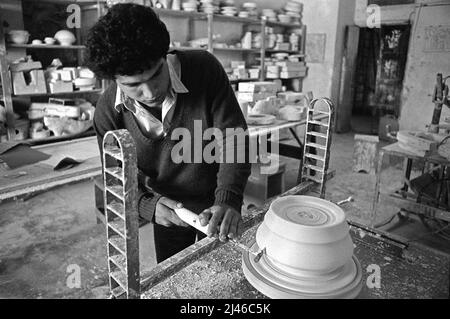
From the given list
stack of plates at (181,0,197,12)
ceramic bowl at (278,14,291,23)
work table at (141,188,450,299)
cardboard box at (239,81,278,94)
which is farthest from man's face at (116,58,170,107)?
ceramic bowl at (278,14,291,23)

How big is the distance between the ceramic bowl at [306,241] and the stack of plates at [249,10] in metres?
5.94

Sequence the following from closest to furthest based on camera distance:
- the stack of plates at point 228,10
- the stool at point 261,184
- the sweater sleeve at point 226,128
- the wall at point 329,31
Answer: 1. the sweater sleeve at point 226,128
2. the stool at point 261,184
3. the stack of plates at point 228,10
4. the wall at point 329,31

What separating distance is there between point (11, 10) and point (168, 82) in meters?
3.83

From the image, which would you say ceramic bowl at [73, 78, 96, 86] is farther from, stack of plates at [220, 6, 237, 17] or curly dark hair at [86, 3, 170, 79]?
curly dark hair at [86, 3, 170, 79]

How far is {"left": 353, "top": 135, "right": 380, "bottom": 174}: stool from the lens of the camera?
17.6ft

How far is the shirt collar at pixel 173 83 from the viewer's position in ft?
5.12

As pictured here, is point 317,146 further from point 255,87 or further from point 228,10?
point 228,10

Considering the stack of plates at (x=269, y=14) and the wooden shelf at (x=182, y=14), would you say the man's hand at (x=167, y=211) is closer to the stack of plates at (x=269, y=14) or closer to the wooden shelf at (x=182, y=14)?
the wooden shelf at (x=182, y=14)

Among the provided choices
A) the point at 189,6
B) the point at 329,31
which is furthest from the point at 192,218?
the point at 329,31

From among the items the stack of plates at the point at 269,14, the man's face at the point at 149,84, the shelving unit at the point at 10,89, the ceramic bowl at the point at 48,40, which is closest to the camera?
the man's face at the point at 149,84

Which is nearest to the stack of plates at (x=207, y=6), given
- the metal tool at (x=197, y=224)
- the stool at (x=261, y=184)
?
the stool at (x=261, y=184)

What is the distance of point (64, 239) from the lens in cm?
334

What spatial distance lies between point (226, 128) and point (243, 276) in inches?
27.3

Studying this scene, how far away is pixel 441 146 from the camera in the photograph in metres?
3.21
